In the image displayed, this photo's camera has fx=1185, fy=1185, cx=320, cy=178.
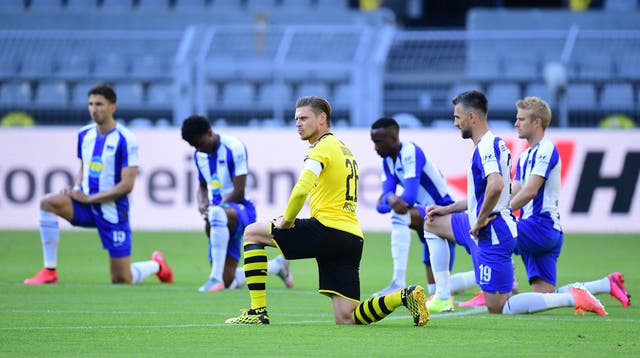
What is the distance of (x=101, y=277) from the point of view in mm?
13969

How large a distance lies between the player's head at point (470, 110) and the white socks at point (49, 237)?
532cm

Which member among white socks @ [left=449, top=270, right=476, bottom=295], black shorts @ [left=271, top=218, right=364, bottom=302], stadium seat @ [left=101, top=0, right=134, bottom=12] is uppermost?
stadium seat @ [left=101, top=0, right=134, bottom=12]

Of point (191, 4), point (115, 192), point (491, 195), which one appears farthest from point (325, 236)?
point (191, 4)

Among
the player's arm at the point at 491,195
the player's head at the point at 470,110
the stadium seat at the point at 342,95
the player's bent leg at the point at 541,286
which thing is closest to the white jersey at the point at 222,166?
the player's bent leg at the point at 541,286

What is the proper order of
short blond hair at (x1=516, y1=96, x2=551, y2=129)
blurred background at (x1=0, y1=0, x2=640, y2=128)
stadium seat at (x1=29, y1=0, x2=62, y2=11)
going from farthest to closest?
stadium seat at (x1=29, y1=0, x2=62, y2=11)
blurred background at (x1=0, y1=0, x2=640, y2=128)
short blond hair at (x1=516, y1=96, x2=551, y2=129)

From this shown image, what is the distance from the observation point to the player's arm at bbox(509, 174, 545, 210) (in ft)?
34.3

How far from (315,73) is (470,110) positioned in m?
14.1

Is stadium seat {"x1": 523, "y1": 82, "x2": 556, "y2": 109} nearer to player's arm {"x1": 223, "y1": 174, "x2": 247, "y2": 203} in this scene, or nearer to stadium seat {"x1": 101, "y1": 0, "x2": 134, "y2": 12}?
stadium seat {"x1": 101, "y1": 0, "x2": 134, "y2": 12}

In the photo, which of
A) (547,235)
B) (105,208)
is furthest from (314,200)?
(105,208)

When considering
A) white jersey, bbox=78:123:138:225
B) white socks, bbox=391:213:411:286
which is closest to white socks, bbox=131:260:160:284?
white jersey, bbox=78:123:138:225

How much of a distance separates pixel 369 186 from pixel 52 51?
7266mm

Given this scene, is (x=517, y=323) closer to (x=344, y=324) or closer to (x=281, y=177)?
(x=344, y=324)

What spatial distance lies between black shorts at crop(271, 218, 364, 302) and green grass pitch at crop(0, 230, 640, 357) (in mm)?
320

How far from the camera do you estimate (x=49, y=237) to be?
42.8ft
